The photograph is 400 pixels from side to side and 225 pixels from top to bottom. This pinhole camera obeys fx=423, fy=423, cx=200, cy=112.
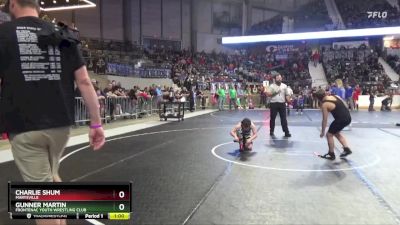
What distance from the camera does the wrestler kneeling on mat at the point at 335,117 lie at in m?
7.68

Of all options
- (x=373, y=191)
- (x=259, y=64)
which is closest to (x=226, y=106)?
(x=259, y=64)

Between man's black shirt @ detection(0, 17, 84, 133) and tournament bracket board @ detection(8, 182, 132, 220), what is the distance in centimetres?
42

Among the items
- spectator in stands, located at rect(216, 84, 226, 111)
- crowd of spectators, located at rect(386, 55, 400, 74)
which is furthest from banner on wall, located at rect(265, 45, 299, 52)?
spectator in stands, located at rect(216, 84, 226, 111)

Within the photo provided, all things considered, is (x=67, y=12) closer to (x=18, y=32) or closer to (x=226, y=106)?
(x=226, y=106)

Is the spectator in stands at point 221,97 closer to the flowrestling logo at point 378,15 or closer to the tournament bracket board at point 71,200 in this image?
the flowrestling logo at point 378,15

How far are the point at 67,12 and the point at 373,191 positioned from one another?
30806 mm

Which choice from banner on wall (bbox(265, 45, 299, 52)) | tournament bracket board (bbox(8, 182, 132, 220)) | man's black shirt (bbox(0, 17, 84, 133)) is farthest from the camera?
banner on wall (bbox(265, 45, 299, 52))

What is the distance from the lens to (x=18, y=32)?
2.40 m

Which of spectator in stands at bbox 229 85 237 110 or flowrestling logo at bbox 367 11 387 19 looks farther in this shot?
flowrestling logo at bbox 367 11 387 19

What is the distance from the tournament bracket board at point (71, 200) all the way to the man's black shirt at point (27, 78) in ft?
1.37

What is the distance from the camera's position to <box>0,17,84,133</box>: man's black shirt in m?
2.41

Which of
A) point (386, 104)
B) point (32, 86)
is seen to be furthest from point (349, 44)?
point (32, 86)

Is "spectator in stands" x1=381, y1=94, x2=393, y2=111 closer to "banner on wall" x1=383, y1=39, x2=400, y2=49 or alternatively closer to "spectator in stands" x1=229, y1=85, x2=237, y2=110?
"spectator in stands" x1=229, y1=85, x2=237, y2=110

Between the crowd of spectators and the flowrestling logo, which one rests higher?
the flowrestling logo
